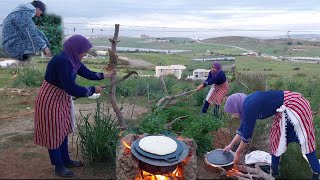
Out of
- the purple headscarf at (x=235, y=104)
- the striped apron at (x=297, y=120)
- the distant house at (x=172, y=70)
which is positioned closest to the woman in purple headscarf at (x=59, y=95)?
the purple headscarf at (x=235, y=104)

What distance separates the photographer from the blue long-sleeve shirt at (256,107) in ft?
11.3

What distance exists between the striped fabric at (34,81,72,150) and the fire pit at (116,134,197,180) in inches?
27.6

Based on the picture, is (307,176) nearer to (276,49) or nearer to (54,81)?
(54,81)

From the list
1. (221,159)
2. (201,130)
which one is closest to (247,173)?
(221,159)

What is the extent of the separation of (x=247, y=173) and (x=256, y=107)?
876 millimetres

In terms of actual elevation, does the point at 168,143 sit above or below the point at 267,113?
below

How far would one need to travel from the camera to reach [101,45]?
10.4 metres

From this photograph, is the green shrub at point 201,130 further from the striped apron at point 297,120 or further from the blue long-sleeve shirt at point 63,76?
the blue long-sleeve shirt at point 63,76

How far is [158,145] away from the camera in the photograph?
10.8 ft

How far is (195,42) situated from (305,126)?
11680 millimetres

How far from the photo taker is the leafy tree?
18.6ft

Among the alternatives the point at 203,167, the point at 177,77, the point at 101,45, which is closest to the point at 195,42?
the point at 177,77

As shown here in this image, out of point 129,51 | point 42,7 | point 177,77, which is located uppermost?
point 42,7

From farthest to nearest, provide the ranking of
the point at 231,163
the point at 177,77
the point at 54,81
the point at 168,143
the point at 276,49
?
the point at 276,49, the point at 177,77, the point at 231,163, the point at 54,81, the point at 168,143
